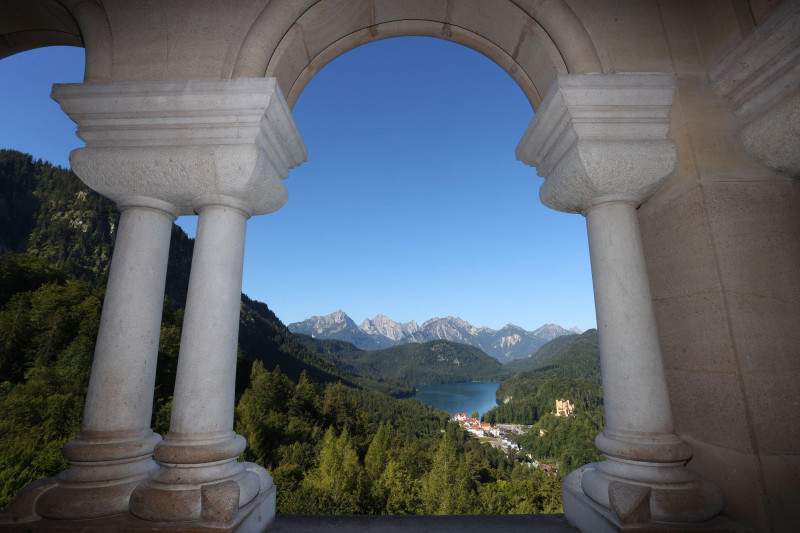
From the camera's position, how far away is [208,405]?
11.3ft

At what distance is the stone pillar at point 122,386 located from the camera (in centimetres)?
334

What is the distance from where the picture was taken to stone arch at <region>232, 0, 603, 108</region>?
4.11 metres

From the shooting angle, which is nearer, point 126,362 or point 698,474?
point 698,474

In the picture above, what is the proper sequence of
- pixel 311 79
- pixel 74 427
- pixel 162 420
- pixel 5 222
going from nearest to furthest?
pixel 311 79
pixel 74 427
pixel 162 420
pixel 5 222

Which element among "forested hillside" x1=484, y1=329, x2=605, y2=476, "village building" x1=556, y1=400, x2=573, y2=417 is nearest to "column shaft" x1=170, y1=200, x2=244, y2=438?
"forested hillside" x1=484, y1=329, x2=605, y2=476

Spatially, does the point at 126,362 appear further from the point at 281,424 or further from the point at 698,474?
the point at 281,424

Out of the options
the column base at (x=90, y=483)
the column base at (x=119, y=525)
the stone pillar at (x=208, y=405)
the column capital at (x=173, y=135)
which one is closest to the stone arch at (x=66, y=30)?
the column capital at (x=173, y=135)

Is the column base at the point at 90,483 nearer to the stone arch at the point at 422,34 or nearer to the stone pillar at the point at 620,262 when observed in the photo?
the stone arch at the point at 422,34

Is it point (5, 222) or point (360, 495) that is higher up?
point (5, 222)

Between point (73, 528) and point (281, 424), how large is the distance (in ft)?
267

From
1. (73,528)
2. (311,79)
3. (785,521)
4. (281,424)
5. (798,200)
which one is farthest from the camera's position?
(281,424)

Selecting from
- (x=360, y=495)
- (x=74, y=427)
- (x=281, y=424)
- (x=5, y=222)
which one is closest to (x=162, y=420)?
(x=74, y=427)

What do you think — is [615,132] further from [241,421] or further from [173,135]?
[241,421]

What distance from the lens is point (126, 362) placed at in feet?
12.1
